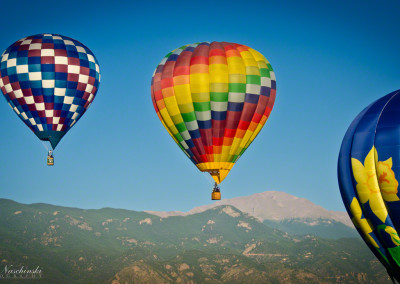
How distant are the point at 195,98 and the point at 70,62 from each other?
55.2 ft

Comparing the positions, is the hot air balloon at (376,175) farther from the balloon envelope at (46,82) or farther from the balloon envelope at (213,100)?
the balloon envelope at (46,82)

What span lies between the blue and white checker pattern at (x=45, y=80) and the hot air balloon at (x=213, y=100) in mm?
11841

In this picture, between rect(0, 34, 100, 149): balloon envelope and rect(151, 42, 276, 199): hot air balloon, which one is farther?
rect(0, 34, 100, 149): balloon envelope

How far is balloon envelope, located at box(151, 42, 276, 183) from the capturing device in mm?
52281

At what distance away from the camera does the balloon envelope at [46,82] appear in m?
60.7

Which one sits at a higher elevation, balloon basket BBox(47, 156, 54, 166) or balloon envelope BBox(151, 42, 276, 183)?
balloon envelope BBox(151, 42, 276, 183)

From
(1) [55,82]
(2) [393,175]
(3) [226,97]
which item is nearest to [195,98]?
(3) [226,97]

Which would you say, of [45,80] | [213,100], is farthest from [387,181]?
[45,80]

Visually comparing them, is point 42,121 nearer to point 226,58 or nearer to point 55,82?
point 55,82

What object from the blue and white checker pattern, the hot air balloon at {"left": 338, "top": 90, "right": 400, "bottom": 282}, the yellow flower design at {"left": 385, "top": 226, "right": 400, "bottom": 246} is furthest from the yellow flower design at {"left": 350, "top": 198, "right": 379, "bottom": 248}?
the blue and white checker pattern

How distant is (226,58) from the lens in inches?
2095

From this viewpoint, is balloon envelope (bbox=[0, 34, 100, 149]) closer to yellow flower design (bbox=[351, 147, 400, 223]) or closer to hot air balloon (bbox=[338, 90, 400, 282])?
hot air balloon (bbox=[338, 90, 400, 282])

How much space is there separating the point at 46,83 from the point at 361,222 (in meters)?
35.6

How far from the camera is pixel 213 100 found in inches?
2057
